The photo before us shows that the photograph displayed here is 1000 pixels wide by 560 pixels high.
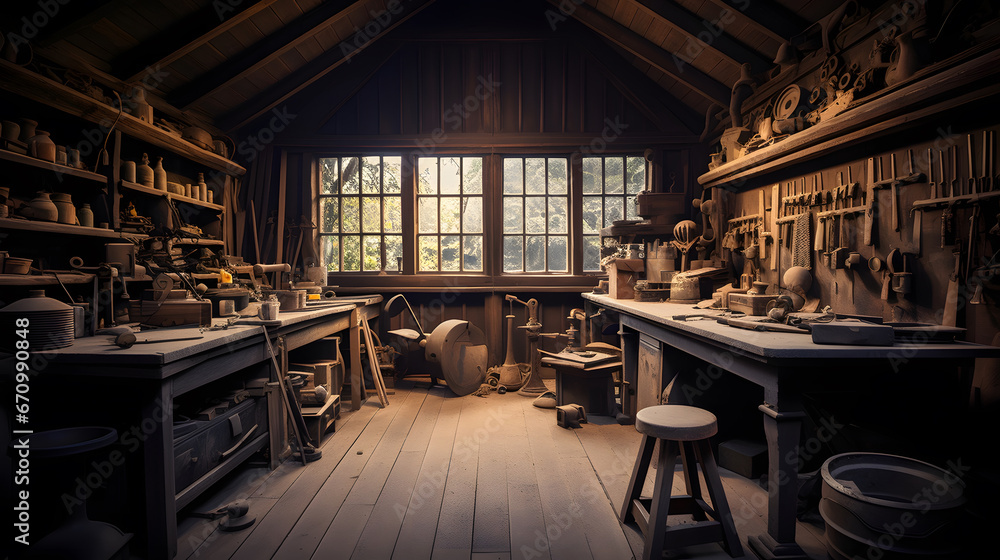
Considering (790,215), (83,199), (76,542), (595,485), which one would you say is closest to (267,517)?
(76,542)

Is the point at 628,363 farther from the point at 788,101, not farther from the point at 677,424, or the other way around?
the point at 788,101

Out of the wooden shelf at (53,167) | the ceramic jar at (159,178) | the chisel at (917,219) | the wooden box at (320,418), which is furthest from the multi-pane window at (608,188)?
the wooden shelf at (53,167)

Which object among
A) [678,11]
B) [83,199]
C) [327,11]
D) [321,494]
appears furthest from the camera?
[327,11]

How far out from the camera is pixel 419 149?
20.4 feet

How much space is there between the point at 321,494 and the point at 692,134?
558cm

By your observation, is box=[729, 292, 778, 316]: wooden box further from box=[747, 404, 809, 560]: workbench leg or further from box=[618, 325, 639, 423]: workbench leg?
box=[747, 404, 809, 560]: workbench leg

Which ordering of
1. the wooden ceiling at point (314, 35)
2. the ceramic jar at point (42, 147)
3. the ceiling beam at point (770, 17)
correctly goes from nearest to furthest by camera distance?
the ceramic jar at point (42, 147) < the wooden ceiling at point (314, 35) < the ceiling beam at point (770, 17)

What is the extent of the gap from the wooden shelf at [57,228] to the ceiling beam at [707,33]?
4978 mm

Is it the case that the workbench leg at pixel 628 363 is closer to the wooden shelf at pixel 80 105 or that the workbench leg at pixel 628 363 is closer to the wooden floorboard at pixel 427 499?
the wooden floorboard at pixel 427 499

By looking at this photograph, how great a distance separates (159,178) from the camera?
4223 mm

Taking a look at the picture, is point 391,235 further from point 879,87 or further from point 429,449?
point 879,87

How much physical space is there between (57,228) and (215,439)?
174cm

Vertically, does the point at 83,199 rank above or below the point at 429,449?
above

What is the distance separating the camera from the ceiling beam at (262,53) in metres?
4.77
